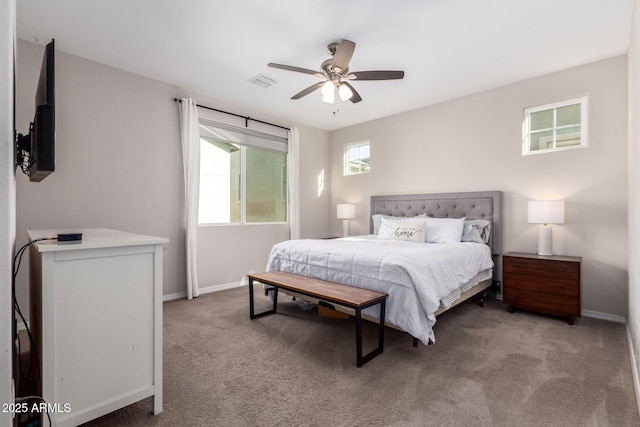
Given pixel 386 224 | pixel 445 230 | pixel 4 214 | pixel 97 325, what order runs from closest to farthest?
1. pixel 4 214
2. pixel 97 325
3. pixel 445 230
4. pixel 386 224

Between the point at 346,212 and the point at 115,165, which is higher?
the point at 115,165

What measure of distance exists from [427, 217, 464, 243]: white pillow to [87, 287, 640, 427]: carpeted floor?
966 millimetres

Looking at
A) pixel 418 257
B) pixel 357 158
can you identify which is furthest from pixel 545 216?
pixel 357 158

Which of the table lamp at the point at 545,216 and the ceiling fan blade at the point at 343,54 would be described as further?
the table lamp at the point at 545,216

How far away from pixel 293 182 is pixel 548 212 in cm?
342

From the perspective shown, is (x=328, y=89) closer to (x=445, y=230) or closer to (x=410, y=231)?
(x=410, y=231)

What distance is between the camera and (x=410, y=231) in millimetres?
3762

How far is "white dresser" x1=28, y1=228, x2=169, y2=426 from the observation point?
Result: 133cm

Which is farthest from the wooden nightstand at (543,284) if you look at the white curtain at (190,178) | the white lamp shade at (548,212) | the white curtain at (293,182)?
the white curtain at (190,178)

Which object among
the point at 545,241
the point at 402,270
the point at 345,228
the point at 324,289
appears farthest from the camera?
the point at 345,228

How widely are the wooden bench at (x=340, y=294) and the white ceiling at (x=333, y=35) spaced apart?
2209 mm

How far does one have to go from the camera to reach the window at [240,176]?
4.26m

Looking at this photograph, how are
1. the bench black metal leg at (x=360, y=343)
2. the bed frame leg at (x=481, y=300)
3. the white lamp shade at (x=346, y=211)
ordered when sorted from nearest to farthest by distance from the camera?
the bench black metal leg at (x=360, y=343)
the bed frame leg at (x=481, y=300)
the white lamp shade at (x=346, y=211)

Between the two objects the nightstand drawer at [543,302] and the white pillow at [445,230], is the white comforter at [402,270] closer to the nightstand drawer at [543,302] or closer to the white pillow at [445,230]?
the white pillow at [445,230]
